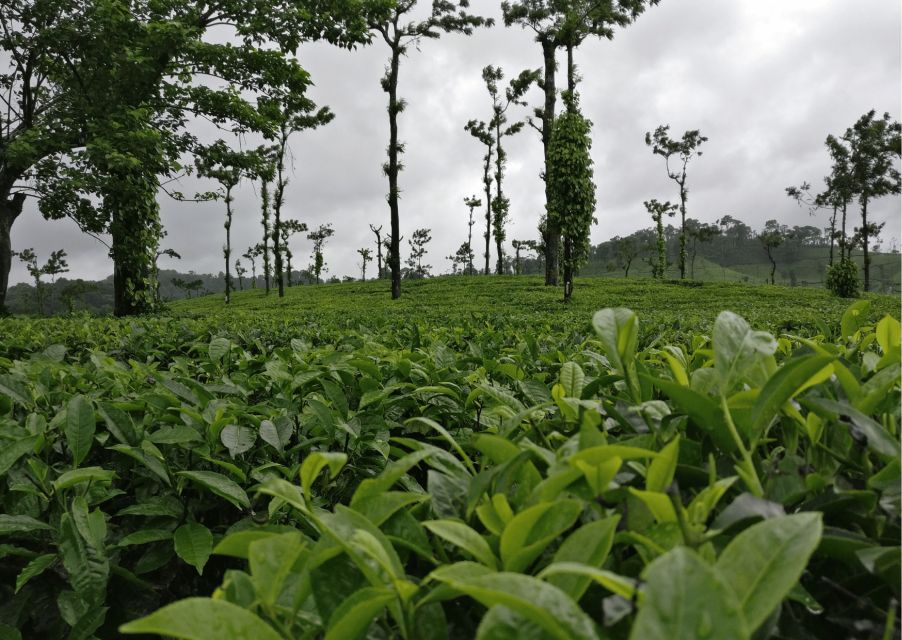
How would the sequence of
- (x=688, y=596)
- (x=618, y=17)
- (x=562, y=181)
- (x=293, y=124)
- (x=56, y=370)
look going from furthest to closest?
1. (x=293, y=124)
2. (x=618, y=17)
3. (x=562, y=181)
4. (x=56, y=370)
5. (x=688, y=596)

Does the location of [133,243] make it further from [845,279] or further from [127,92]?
[845,279]

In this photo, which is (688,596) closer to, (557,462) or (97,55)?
(557,462)

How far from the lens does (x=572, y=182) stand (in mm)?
18812

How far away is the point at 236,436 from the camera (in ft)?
4.09

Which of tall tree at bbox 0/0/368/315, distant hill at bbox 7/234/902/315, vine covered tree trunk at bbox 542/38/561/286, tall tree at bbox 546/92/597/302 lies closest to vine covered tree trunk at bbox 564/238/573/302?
tall tree at bbox 546/92/597/302

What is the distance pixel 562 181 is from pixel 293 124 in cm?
2129

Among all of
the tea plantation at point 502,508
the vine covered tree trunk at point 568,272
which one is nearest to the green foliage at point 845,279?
the vine covered tree trunk at point 568,272

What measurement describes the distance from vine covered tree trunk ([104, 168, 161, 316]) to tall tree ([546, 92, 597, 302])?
41.9 feet

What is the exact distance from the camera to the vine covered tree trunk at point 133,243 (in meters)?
13.3

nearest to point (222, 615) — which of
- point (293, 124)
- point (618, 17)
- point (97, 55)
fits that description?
point (97, 55)

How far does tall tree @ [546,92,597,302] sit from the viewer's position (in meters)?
18.8

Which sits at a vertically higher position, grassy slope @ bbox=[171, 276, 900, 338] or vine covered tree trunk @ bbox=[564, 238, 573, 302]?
vine covered tree trunk @ bbox=[564, 238, 573, 302]

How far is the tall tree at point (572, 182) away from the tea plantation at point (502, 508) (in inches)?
706

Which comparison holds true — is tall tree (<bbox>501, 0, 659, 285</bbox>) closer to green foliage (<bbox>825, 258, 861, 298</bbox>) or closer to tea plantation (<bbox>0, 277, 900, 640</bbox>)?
green foliage (<bbox>825, 258, 861, 298</bbox>)
